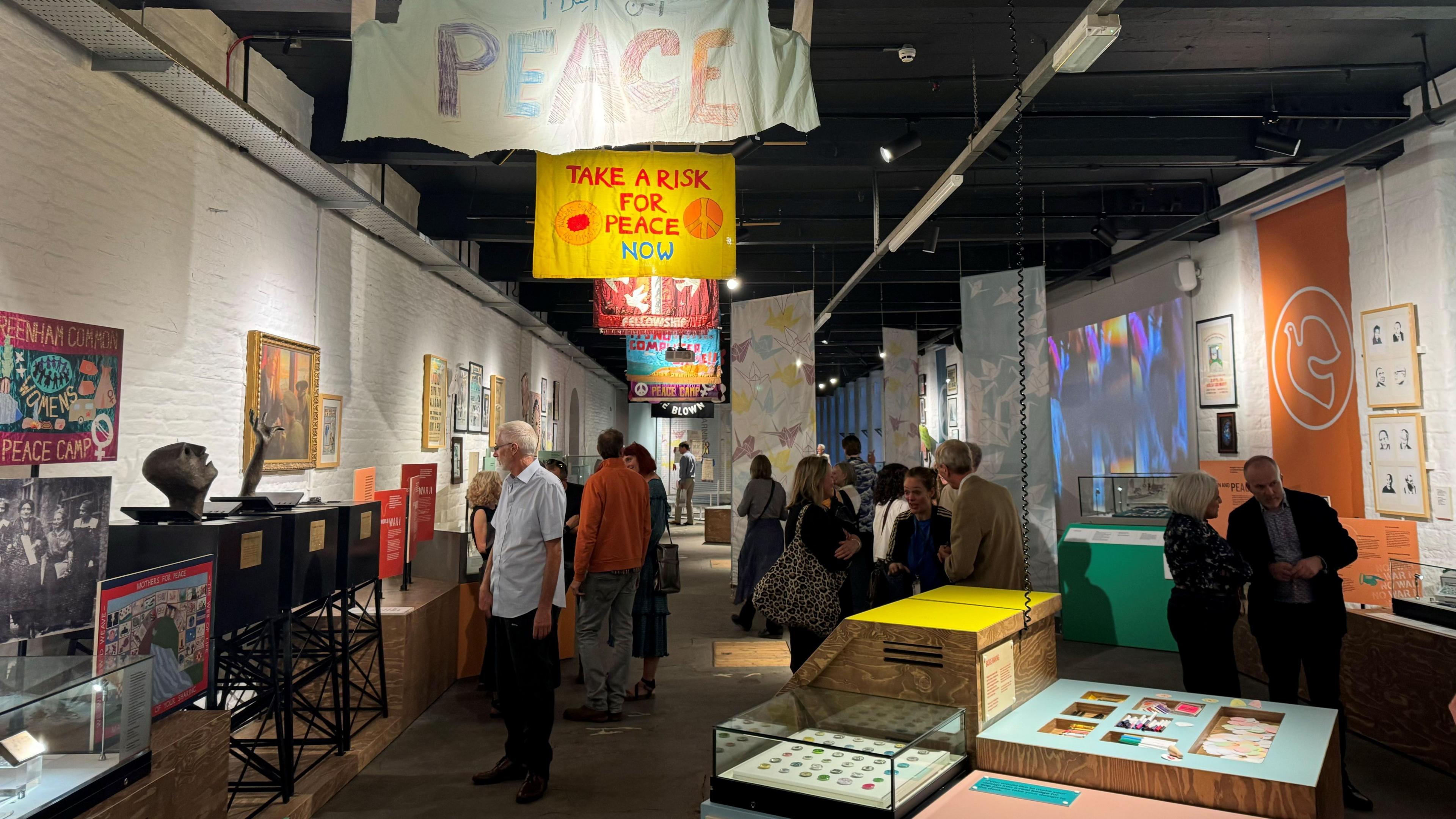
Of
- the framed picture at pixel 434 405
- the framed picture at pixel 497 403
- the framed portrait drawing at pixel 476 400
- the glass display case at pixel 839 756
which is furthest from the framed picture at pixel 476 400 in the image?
the glass display case at pixel 839 756

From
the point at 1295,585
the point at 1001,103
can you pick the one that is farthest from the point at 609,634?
the point at 1001,103

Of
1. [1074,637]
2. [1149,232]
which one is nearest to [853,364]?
[1149,232]

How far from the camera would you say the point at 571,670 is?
645 cm

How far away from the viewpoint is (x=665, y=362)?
12.2m

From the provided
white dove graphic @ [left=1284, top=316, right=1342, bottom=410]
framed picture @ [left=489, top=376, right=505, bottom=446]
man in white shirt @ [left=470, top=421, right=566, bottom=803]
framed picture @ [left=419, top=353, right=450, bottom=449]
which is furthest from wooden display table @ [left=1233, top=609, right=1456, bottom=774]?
framed picture @ [left=489, top=376, right=505, bottom=446]

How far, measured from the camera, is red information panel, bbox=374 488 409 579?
5562 mm

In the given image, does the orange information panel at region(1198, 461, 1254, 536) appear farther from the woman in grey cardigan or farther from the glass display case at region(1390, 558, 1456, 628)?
the woman in grey cardigan

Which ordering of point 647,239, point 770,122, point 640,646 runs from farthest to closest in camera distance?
point 640,646 < point 647,239 < point 770,122

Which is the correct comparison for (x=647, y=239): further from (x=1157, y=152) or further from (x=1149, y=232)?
(x=1149, y=232)

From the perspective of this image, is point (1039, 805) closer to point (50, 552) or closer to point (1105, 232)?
point (50, 552)

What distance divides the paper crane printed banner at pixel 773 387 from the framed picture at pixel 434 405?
10.1 feet

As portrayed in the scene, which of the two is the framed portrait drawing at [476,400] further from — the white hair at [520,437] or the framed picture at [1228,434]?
the framed picture at [1228,434]

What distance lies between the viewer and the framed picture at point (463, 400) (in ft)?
30.5

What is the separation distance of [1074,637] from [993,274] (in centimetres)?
336
